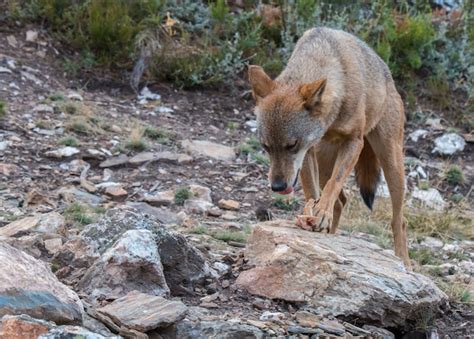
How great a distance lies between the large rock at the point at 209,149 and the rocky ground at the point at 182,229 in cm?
3

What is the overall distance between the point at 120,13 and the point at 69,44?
2.66ft

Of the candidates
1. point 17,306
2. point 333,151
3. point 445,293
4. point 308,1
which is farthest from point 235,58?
point 17,306

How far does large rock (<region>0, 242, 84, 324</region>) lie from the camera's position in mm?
3709

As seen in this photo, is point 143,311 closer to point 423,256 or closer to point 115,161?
point 423,256

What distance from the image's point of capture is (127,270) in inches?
181

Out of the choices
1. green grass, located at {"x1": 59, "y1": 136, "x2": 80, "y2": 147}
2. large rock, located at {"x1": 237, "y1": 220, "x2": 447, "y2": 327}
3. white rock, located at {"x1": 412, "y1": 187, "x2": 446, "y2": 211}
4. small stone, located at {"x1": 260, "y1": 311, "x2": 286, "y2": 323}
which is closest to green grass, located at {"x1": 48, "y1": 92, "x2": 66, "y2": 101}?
green grass, located at {"x1": 59, "y1": 136, "x2": 80, "y2": 147}

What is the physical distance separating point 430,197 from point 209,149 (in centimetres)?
252

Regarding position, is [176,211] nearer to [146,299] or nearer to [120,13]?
[146,299]

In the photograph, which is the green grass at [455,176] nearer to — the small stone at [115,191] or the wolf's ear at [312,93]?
the small stone at [115,191]

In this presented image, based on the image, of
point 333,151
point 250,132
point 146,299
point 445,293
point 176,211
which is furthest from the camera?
point 250,132

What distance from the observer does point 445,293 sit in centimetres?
600

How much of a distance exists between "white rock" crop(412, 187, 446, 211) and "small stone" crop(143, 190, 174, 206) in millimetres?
2879

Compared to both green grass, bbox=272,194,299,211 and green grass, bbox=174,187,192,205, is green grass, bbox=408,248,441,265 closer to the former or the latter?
green grass, bbox=272,194,299,211

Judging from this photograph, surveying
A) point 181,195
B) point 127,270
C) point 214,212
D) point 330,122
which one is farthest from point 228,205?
point 127,270
